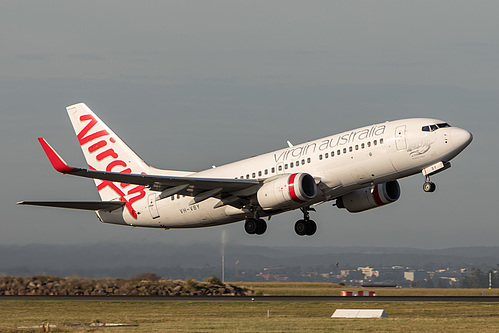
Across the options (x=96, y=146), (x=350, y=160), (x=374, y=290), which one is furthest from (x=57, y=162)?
(x=374, y=290)

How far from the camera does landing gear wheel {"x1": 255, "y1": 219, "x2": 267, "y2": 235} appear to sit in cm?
4828

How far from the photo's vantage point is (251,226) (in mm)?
48281

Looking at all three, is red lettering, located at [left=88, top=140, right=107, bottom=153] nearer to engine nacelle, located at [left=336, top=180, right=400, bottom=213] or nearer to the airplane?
the airplane

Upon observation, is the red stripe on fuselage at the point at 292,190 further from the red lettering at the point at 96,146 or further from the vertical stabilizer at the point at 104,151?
the red lettering at the point at 96,146

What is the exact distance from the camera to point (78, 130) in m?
59.3

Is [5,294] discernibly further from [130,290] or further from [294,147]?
[294,147]

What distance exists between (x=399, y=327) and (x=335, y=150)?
14446 millimetres

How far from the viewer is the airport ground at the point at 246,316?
3209 cm

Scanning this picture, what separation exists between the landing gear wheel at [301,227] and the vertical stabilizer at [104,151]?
1192cm

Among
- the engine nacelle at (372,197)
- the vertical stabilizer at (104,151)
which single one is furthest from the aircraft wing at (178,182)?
the vertical stabilizer at (104,151)

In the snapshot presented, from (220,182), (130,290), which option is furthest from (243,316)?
(130,290)

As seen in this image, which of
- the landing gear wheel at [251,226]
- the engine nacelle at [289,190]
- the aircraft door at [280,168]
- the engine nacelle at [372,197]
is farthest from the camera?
the engine nacelle at [372,197]

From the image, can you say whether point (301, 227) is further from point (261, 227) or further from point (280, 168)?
point (280, 168)

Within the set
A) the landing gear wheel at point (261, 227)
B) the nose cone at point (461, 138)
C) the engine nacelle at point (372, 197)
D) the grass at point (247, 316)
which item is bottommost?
the grass at point (247, 316)
